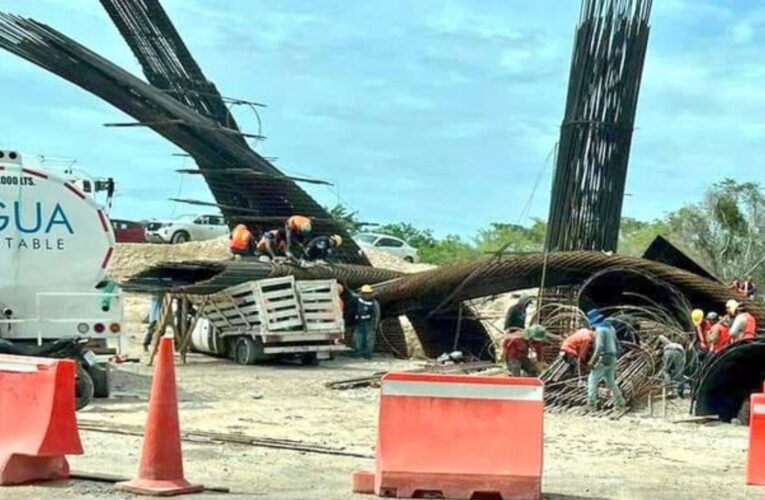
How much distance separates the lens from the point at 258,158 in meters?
31.7

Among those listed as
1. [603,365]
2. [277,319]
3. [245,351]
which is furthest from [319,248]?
[603,365]

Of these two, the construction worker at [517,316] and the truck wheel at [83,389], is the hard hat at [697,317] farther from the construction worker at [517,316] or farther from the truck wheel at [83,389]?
the truck wheel at [83,389]

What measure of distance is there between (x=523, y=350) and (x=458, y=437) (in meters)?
10.3

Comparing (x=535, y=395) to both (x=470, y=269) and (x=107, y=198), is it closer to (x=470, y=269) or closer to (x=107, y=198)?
(x=107, y=198)

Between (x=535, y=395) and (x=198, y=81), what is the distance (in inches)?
1041

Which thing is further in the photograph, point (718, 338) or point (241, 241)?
point (241, 241)

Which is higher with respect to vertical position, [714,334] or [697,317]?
[697,317]

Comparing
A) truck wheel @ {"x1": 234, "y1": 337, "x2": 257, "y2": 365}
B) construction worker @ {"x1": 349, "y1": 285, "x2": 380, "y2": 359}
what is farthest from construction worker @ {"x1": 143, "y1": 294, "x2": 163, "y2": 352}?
construction worker @ {"x1": 349, "y1": 285, "x2": 380, "y2": 359}

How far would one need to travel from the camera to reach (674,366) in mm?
20422

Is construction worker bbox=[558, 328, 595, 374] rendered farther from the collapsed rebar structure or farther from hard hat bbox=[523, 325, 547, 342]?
the collapsed rebar structure

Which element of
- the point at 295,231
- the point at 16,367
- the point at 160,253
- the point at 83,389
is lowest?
the point at 83,389

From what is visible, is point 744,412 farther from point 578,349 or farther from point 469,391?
point 469,391

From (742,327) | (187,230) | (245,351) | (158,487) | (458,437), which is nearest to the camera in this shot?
(158,487)

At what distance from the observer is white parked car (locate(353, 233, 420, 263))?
49.4m
